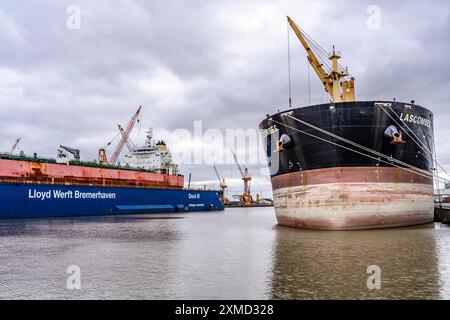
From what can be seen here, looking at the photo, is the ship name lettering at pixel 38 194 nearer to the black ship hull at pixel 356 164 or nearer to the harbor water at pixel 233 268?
the harbor water at pixel 233 268

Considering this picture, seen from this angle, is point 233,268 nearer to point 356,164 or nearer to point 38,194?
point 356,164

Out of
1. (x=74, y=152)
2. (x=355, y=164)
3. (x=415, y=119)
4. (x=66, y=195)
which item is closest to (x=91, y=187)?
(x=66, y=195)

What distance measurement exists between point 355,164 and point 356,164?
0.05 m

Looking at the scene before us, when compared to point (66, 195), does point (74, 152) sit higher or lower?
higher

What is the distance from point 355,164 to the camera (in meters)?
18.9

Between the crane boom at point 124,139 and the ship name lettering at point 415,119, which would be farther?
the crane boom at point 124,139

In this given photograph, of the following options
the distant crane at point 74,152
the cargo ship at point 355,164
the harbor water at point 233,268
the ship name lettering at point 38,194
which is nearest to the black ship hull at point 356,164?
the cargo ship at point 355,164

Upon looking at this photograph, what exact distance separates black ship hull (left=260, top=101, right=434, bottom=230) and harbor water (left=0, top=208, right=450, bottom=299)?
2591mm

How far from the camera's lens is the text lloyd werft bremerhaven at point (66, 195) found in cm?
3684

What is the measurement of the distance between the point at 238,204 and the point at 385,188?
354 ft

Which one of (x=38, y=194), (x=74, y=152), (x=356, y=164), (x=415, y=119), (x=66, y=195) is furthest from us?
(x=74, y=152)
